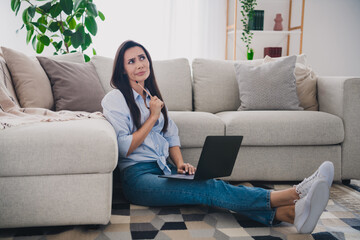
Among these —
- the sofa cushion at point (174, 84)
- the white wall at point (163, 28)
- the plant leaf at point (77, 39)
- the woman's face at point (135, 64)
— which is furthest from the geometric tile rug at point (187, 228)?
the white wall at point (163, 28)

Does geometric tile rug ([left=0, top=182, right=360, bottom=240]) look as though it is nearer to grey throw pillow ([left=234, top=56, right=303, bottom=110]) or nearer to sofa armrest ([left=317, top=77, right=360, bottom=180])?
sofa armrest ([left=317, top=77, right=360, bottom=180])

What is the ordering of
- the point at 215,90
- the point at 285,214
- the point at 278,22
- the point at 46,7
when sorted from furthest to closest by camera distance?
the point at 278,22 → the point at 46,7 → the point at 215,90 → the point at 285,214

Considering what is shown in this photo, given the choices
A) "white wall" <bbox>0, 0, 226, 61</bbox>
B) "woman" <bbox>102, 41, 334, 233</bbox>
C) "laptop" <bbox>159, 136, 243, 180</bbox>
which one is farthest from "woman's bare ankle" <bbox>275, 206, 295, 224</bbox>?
"white wall" <bbox>0, 0, 226, 61</bbox>

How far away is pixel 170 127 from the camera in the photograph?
1.74m

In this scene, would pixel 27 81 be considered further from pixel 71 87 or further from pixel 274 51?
pixel 274 51

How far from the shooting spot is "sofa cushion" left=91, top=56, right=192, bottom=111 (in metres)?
2.35

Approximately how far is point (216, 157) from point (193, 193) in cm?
19

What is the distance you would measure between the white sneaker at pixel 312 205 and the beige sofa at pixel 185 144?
0.70 metres

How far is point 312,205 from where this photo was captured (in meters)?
1.19

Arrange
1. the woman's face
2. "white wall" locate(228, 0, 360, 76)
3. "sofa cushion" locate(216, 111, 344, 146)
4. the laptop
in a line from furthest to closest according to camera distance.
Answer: "white wall" locate(228, 0, 360, 76)
"sofa cushion" locate(216, 111, 344, 146)
the woman's face
the laptop

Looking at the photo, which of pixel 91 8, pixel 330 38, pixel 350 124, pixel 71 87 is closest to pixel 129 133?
pixel 71 87

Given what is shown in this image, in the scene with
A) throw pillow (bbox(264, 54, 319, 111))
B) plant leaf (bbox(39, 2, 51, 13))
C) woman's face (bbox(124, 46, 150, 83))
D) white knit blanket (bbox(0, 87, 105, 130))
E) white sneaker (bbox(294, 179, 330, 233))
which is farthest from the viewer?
plant leaf (bbox(39, 2, 51, 13))

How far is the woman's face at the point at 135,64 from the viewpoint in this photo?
1619 mm

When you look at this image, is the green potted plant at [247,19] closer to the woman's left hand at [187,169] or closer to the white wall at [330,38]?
the white wall at [330,38]
